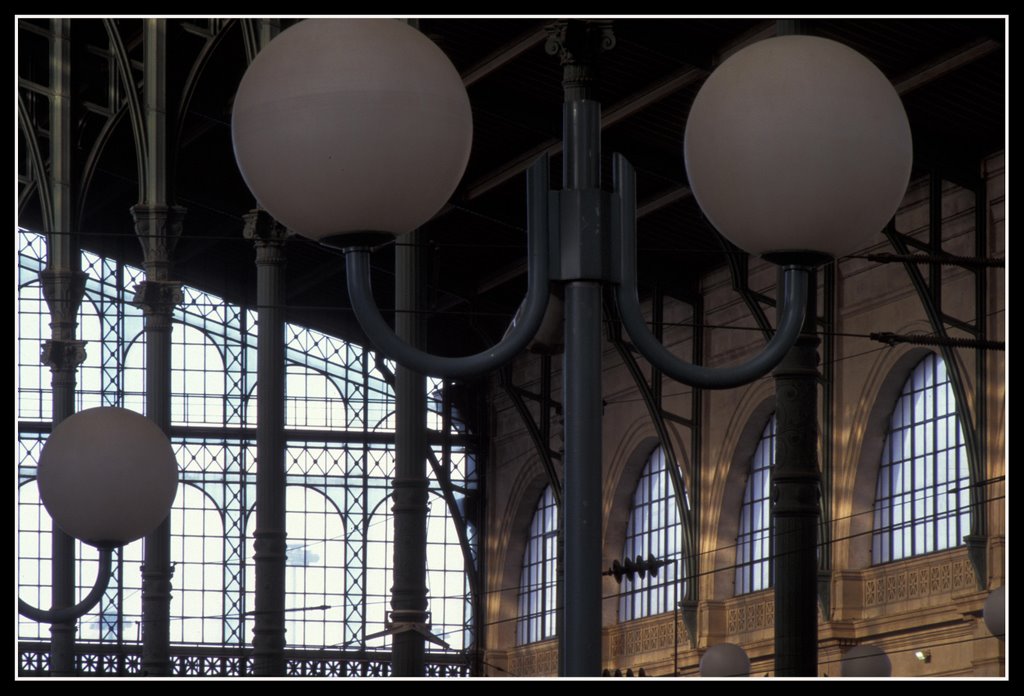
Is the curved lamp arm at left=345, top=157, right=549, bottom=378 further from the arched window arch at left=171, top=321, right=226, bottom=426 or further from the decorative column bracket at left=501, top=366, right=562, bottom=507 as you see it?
the arched window arch at left=171, top=321, right=226, bottom=426

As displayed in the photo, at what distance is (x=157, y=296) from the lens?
16.8 meters

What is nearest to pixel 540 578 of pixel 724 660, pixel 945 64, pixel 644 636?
pixel 644 636

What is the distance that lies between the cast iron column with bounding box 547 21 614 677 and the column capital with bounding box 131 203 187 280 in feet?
39.9

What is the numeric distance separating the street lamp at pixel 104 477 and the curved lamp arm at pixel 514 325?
4.78 m

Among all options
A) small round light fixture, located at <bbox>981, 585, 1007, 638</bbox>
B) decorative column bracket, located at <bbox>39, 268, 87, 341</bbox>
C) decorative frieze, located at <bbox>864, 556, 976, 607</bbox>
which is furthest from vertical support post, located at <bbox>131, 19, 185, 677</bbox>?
decorative frieze, located at <bbox>864, 556, 976, 607</bbox>

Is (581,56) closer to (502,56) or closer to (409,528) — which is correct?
(409,528)

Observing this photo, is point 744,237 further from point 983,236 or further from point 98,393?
point 98,393

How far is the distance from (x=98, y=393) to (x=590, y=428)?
32.0 metres

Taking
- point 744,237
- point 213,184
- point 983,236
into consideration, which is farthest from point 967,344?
point 213,184

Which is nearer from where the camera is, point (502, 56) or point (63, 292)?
point (63, 292)

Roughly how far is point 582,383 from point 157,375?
519 inches
